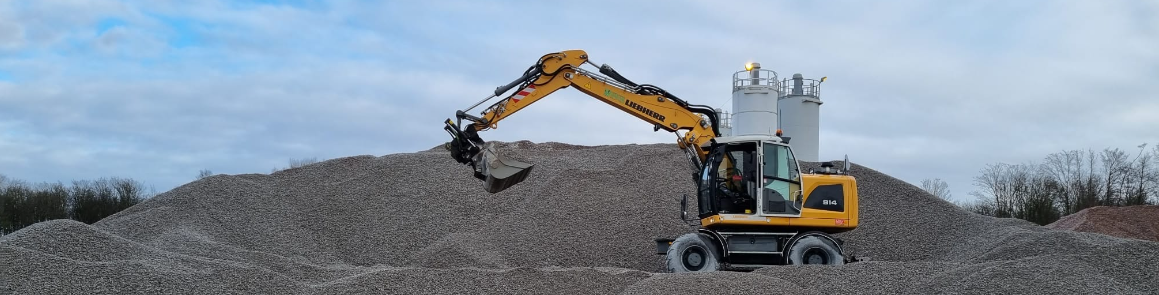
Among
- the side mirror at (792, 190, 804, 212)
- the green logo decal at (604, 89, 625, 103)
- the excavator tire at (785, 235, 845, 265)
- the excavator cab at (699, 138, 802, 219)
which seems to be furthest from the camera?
the green logo decal at (604, 89, 625, 103)

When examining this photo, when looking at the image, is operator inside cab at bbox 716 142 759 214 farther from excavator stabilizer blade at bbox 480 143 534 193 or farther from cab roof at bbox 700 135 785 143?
excavator stabilizer blade at bbox 480 143 534 193

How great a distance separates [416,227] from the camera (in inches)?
656

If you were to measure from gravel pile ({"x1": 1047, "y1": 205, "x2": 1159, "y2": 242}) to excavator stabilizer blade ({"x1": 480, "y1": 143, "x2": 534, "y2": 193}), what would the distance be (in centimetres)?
1282

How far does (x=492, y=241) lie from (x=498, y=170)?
4.52m

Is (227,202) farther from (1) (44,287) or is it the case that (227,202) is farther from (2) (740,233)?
(2) (740,233)

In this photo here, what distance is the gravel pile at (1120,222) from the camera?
18.1 metres

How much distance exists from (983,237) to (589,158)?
9068mm

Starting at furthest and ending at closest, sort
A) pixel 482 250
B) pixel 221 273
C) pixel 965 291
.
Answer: pixel 482 250 < pixel 221 273 < pixel 965 291

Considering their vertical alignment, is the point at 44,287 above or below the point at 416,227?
below

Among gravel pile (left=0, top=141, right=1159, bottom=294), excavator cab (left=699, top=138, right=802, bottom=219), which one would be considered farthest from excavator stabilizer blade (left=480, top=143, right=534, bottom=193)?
excavator cab (left=699, top=138, right=802, bottom=219)

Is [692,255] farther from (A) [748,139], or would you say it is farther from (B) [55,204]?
(B) [55,204]

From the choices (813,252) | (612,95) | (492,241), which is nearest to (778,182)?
(813,252)

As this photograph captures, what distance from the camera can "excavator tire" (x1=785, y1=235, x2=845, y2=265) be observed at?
11898mm

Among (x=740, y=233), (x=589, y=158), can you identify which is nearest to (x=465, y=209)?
(x=589, y=158)
